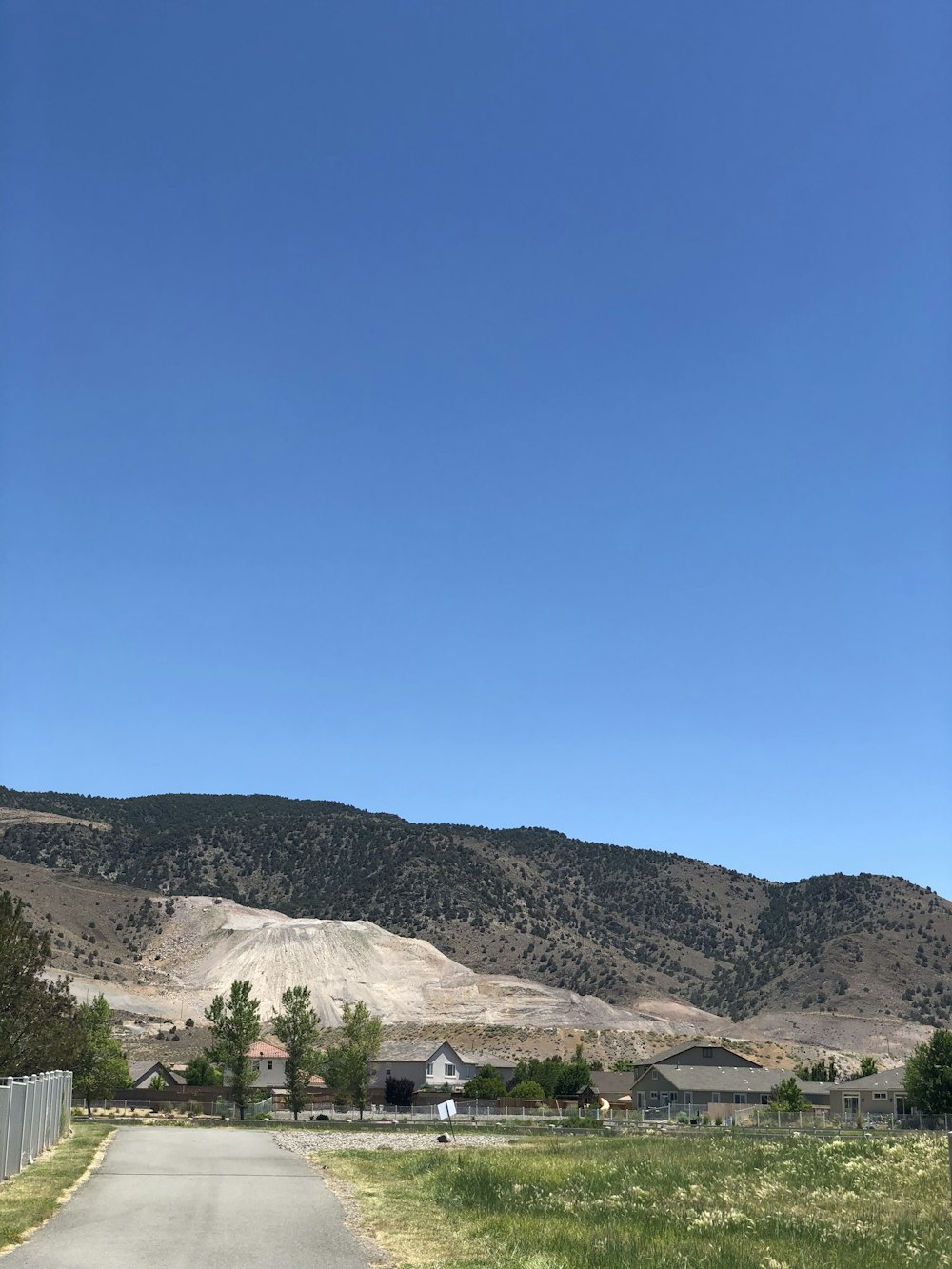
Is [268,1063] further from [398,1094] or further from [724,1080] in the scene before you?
[724,1080]

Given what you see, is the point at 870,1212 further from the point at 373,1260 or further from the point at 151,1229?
the point at 151,1229

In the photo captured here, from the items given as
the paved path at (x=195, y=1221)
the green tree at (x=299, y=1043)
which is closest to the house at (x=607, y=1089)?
the green tree at (x=299, y=1043)

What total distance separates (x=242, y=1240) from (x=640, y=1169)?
17.6 meters

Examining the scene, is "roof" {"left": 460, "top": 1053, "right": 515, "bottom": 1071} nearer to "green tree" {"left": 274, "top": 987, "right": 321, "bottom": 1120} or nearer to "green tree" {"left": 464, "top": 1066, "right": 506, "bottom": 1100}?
"green tree" {"left": 464, "top": 1066, "right": 506, "bottom": 1100}

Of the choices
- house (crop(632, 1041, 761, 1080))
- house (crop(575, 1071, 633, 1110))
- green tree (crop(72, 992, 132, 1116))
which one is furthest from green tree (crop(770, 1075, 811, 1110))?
green tree (crop(72, 992, 132, 1116))

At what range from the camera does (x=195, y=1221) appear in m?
21.3

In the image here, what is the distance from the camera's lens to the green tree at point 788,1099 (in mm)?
89137

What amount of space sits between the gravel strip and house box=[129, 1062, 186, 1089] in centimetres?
4713

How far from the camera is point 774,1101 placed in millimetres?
92375

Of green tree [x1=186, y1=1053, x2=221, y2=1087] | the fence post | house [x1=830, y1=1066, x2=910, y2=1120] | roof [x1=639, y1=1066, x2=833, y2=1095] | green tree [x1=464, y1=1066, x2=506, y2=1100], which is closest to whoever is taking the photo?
the fence post

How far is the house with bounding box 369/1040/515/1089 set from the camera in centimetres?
11588

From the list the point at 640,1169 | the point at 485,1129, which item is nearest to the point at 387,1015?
the point at 485,1129

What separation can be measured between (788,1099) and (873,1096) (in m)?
7.96

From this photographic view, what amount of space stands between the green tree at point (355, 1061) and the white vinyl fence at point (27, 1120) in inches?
1953
